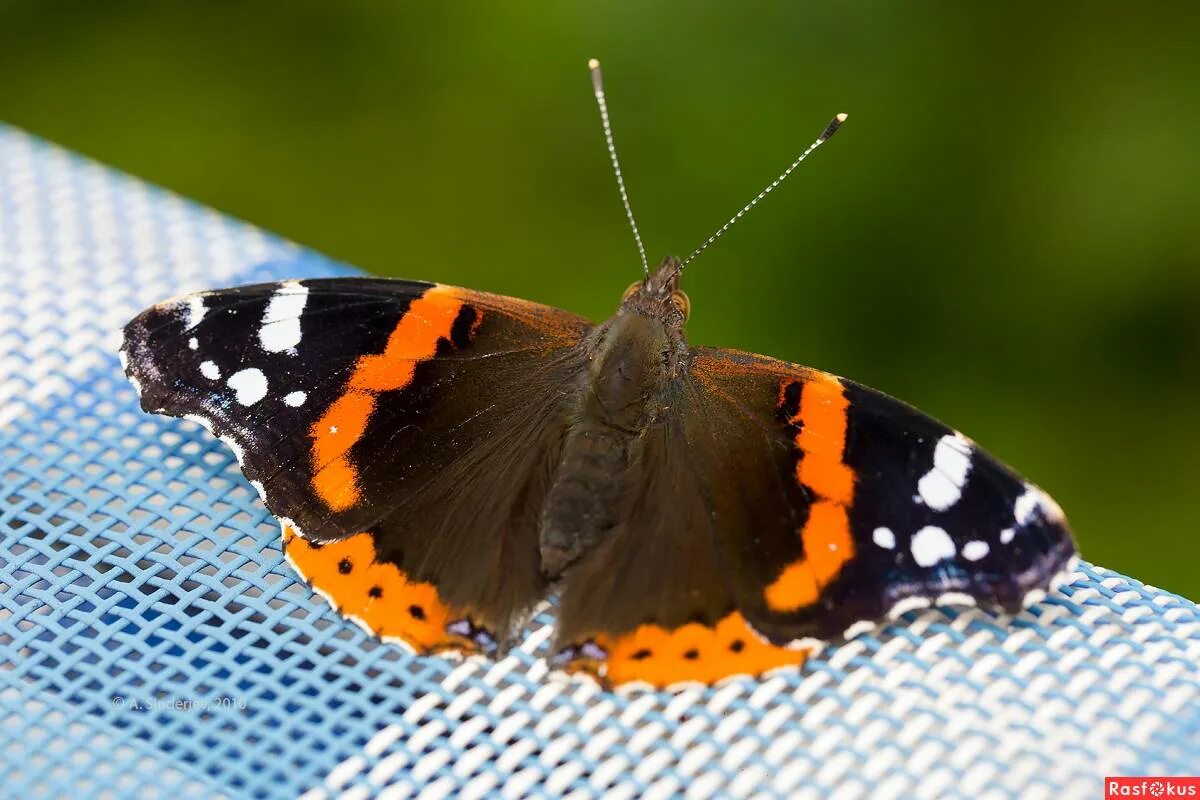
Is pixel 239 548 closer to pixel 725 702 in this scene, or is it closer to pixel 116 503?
pixel 116 503

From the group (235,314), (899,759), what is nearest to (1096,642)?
(899,759)

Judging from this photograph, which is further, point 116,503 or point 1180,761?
point 116,503

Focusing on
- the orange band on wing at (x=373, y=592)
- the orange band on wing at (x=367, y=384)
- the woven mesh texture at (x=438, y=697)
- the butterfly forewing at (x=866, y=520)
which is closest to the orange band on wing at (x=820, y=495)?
the butterfly forewing at (x=866, y=520)

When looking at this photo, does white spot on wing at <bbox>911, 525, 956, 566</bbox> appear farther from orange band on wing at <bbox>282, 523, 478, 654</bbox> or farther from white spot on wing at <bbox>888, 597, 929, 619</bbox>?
orange band on wing at <bbox>282, 523, 478, 654</bbox>

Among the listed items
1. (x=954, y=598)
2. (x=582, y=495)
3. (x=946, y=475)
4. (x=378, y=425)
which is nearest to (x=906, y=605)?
(x=954, y=598)

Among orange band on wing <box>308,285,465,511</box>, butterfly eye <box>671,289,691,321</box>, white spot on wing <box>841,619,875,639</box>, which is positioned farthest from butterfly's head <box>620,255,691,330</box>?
white spot on wing <box>841,619,875,639</box>

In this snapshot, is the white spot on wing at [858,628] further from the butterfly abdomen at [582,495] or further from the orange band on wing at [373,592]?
the orange band on wing at [373,592]

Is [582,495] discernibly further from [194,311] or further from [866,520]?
[194,311]
